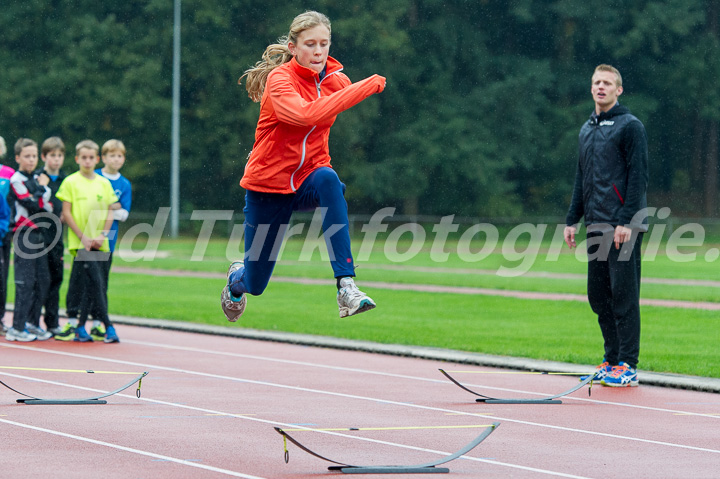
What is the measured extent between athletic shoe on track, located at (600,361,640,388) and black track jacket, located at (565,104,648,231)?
1.26m

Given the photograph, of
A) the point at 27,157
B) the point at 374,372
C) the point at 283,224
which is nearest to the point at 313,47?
the point at 283,224

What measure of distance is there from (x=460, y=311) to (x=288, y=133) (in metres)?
11.4

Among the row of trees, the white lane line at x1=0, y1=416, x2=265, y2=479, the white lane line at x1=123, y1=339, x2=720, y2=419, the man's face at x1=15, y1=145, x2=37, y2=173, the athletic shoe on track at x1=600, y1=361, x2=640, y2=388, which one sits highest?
the row of trees

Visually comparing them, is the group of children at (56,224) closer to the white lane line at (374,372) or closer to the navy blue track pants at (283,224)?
the white lane line at (374,372)

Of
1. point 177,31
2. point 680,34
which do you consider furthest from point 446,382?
point 680,34

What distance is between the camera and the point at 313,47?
641 centimetres

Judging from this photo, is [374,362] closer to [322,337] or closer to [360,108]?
[322,337]

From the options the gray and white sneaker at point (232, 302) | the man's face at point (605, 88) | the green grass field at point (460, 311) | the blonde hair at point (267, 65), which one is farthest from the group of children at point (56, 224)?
the blonde hair at point (267, 65)

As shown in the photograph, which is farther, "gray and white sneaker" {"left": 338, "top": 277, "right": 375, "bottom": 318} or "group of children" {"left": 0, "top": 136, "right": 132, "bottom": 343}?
"group of children" {"left": 0, "top": 136, "right": 132, "bottom": 343}

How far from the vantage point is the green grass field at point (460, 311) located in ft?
42.4

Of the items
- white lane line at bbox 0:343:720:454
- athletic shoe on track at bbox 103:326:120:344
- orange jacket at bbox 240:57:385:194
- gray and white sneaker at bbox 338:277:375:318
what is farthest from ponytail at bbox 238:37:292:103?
athletic shoe on track at bbox 103:326:120:344

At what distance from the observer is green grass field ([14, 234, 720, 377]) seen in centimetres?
1293

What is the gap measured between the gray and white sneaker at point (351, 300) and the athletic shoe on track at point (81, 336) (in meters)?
7.23

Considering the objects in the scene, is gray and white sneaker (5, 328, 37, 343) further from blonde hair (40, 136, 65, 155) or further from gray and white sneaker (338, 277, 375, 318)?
gray and white sneaker (338, 277, 375, 318)
